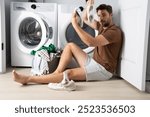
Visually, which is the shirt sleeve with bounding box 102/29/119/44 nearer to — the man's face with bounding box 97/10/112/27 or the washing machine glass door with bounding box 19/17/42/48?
the man's face with bounding box 97/10/112/27

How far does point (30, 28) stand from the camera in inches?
106

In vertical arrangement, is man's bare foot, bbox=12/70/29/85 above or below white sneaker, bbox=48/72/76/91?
above

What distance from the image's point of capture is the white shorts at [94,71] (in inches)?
82.4

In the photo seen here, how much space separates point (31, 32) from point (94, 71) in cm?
103

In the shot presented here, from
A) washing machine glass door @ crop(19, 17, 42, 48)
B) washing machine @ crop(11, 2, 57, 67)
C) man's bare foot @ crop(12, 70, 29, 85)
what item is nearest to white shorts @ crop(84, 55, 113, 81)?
man's bare foot @ crop(12, 70, 29, 85)

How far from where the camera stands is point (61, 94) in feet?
5.74

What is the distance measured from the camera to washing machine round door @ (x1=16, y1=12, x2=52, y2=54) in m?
2.61

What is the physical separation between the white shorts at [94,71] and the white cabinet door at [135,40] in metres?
0.20

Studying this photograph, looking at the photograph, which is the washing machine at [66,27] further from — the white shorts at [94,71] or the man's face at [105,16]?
the white shorts at [94,71]

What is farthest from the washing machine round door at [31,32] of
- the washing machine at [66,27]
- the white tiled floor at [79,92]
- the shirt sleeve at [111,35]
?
the shirt sleeve at [111,35]

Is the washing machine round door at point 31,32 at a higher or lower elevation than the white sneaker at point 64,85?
higher

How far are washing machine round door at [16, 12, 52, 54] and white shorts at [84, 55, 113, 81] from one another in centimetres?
76

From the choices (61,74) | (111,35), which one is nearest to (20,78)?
(61,74)

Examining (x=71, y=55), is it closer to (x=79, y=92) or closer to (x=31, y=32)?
(x=79, y=92)
